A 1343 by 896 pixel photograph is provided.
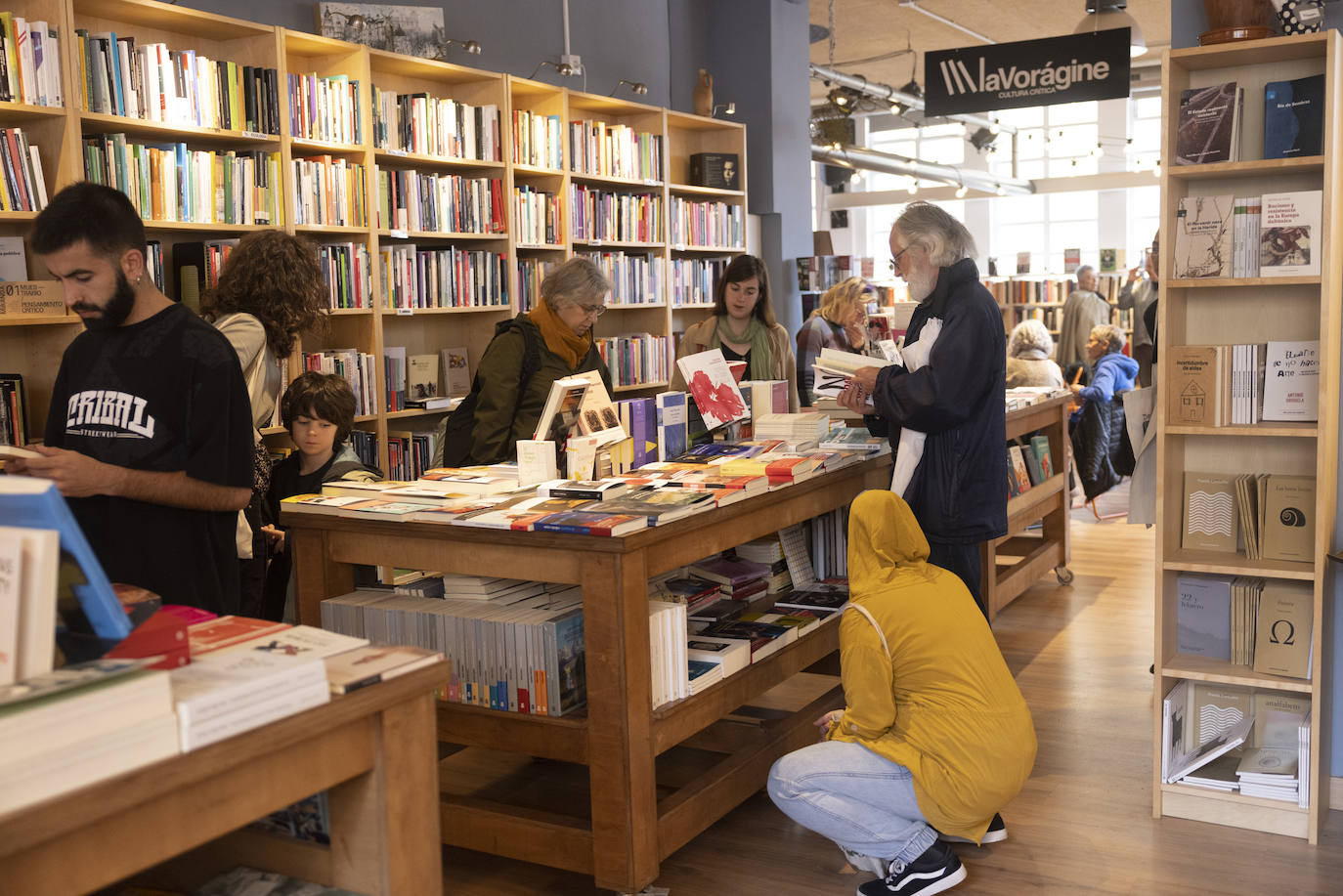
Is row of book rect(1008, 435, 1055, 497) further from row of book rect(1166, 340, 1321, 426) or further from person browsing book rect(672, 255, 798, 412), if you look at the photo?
row of book rect(1166, 340, 1321, 426)

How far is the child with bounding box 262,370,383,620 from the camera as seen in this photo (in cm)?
390

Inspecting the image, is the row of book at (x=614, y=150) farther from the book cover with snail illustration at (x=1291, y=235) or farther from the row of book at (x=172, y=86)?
the book cover with snail illustration at (x=1291, y=235)

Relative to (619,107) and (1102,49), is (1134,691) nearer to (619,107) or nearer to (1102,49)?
(1102,49)

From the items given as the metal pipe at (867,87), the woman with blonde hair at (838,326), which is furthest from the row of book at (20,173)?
the metal pipe at (867,87)

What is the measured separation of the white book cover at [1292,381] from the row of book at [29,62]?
13.1 feet

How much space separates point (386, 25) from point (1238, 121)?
3.88 metres

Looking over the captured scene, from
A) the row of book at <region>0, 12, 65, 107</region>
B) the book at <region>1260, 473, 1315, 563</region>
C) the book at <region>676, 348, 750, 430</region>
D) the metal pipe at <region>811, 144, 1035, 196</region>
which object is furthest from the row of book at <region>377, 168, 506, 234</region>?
the metal pipe at <region>811, 144, 1035, 196</region>

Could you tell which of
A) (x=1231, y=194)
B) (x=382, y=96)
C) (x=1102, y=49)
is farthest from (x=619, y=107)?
(x=1231, y=194)

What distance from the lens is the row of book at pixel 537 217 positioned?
20.2 ft

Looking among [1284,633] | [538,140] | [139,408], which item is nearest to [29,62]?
[139,408]

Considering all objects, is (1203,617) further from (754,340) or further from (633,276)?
(633,276)

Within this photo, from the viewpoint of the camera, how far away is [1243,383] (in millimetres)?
3293

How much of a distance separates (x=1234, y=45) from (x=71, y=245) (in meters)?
2.95

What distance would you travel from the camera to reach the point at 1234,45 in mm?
3139
